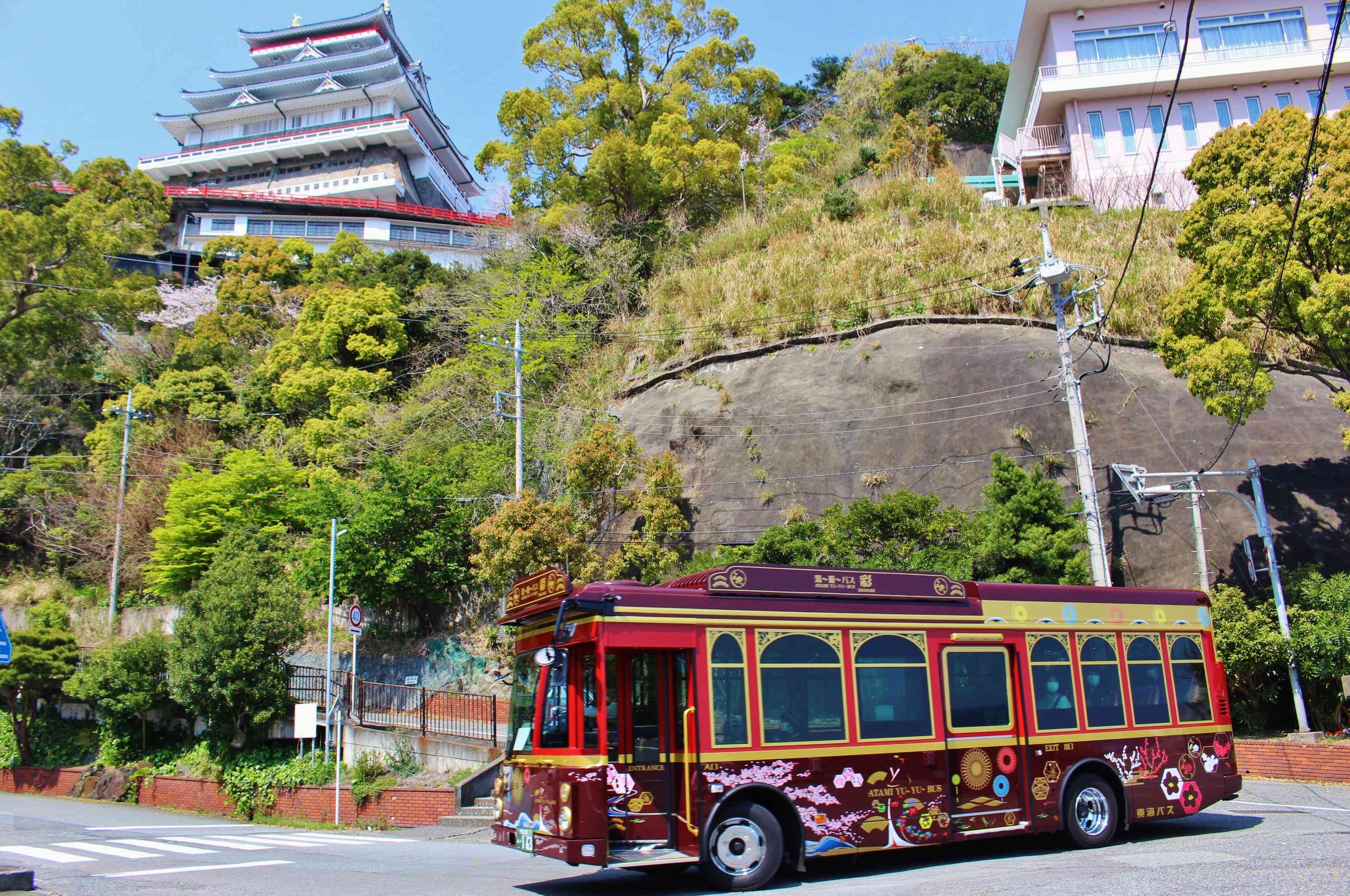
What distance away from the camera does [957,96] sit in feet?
164

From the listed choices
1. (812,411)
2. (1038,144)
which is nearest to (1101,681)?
(812,411)

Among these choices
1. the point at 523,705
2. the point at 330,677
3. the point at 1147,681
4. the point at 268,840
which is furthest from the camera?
the point at 330,677

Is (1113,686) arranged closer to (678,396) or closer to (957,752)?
(957,752)

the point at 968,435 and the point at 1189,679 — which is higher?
A: the point at 968,435

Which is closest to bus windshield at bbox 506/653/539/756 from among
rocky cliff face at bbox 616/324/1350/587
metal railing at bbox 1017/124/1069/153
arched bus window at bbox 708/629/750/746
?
arched bus window at bbox 708/629/750/746

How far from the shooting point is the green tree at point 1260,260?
1691cm

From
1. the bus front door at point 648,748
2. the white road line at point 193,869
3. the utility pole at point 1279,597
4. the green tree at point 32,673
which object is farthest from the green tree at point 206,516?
the utility pole at point 1279,597

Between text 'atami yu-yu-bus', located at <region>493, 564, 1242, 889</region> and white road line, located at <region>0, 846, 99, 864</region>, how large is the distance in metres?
6.42

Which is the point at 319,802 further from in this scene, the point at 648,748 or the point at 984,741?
the point at 984,741

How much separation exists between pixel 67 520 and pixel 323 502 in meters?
15.9

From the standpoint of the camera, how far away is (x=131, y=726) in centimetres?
2403

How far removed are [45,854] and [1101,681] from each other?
14575 mm

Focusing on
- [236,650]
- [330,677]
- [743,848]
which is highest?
[236,650]

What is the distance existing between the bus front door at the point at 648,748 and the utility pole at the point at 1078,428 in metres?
10.5
